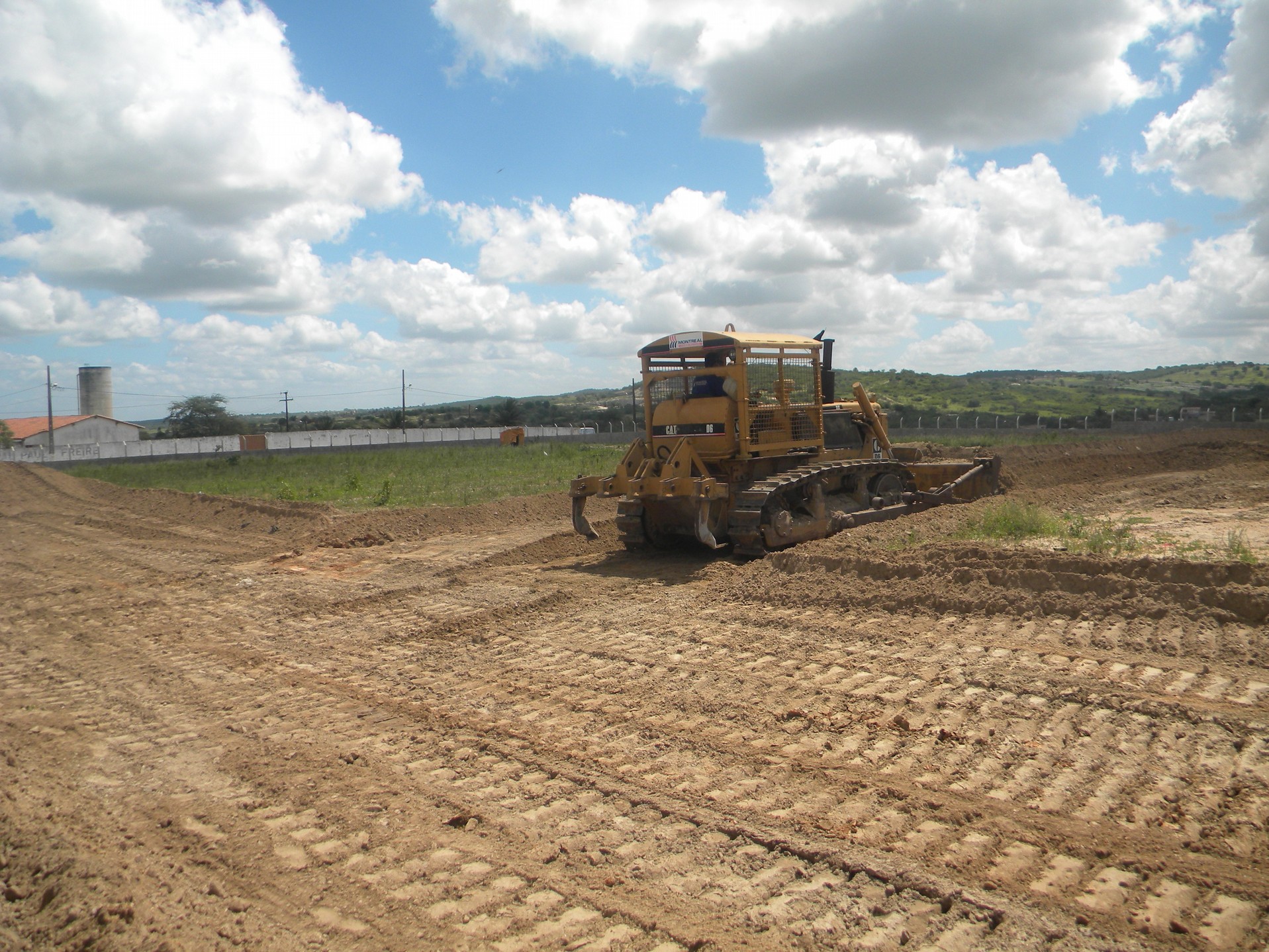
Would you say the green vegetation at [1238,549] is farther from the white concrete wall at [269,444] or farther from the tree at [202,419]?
the tree at [202,419]

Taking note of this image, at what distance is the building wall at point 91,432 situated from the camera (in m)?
76.6

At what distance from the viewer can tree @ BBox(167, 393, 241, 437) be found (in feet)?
280

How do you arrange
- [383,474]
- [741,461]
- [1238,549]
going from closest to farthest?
[1238,549]
[741,461]
[383,474]

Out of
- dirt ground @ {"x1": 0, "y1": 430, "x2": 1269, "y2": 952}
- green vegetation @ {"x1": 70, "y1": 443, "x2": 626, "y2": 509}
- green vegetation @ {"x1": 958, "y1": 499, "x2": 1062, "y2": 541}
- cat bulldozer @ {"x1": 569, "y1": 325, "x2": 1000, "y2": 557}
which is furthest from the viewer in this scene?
green vegetation @ {"x1": 70, "y1": 443, "x2": 626, "y2": 509}

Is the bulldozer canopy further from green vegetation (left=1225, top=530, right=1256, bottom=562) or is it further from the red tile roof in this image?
the red tile roof

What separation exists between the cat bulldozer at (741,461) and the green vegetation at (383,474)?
26.5 ft

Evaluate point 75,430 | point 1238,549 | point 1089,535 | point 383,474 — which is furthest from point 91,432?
point 1238,549

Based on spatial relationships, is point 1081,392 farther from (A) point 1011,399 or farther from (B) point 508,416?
(B) point 508,416

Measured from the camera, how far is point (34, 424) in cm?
8200

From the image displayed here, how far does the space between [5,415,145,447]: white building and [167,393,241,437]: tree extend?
373 centimetres

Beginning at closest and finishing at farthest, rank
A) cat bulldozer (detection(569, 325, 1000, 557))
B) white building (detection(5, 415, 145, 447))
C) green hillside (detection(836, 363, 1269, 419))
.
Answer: cat bulldozer (detection(569, 325, 1000, 557)) < green hillside (detection(836, 363, 1269, 419)) < white building (detection(5, 415, 145, 447))

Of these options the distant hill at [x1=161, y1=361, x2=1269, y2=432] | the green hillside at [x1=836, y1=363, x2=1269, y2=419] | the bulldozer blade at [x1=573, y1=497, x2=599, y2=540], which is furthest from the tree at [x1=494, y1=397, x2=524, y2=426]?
the bulldozer blade at [x1=573, y1=497, x2=599, y2=540]

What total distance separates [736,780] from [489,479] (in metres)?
21.5

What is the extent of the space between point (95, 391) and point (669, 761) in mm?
109478
